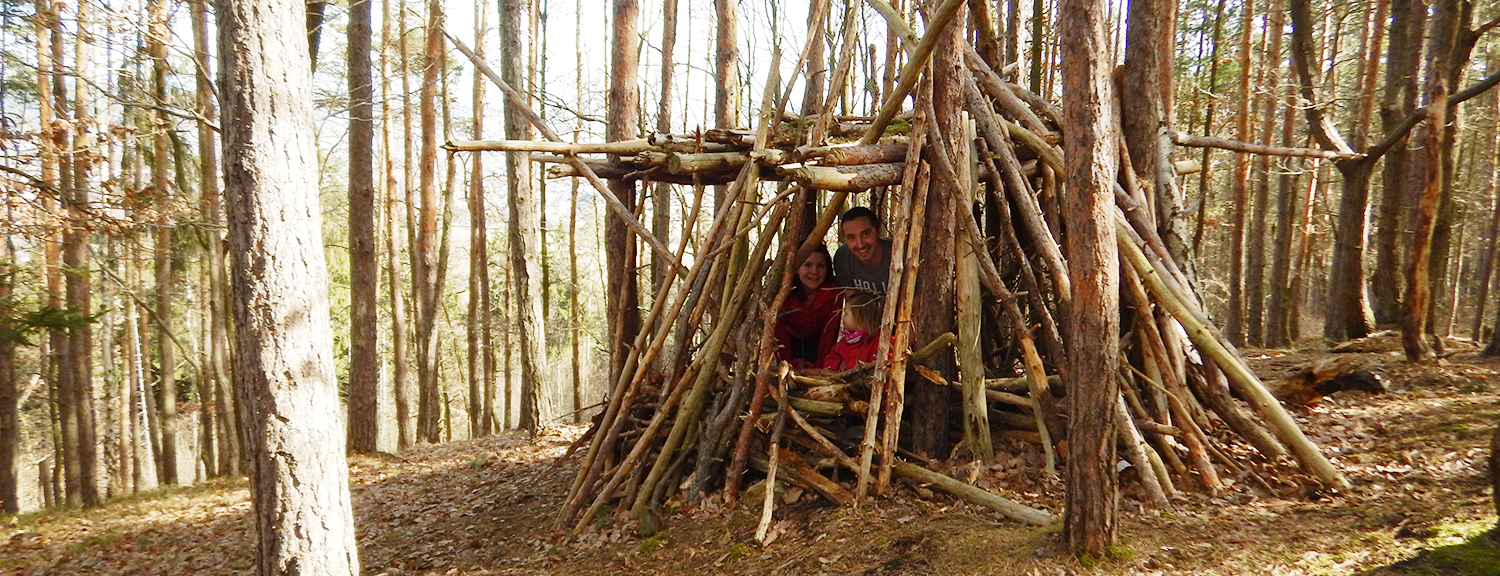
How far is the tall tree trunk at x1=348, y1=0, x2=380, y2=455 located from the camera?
9.78m

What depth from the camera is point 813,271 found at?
6105 mm

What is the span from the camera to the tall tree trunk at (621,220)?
268 inches

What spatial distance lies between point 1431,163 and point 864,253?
15.1ft

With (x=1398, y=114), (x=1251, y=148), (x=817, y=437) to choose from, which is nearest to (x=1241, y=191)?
(x=1398, y=114)

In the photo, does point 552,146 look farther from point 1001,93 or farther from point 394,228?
point 394,228

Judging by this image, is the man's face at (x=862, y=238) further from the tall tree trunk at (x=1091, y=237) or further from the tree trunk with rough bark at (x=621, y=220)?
the tall tree trunk at (x=1091, y=237)

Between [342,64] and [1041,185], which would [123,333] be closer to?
[342,64]

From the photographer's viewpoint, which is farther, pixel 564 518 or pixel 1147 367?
pixel 564 518

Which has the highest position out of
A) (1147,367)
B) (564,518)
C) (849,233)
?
(849,233)

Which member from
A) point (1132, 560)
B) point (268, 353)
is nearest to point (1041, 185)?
point (1132, 560)

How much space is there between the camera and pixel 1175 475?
4.57 m

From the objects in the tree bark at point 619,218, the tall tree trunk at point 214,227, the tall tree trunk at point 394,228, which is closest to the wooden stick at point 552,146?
the tree bark at point 619,218

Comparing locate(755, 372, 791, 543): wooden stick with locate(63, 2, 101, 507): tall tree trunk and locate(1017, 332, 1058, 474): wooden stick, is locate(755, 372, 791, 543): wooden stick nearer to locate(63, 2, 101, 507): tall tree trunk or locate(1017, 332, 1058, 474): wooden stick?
locate(1017, 332, 1058, 474): wooden stick

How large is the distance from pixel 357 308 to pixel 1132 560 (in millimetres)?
9125
